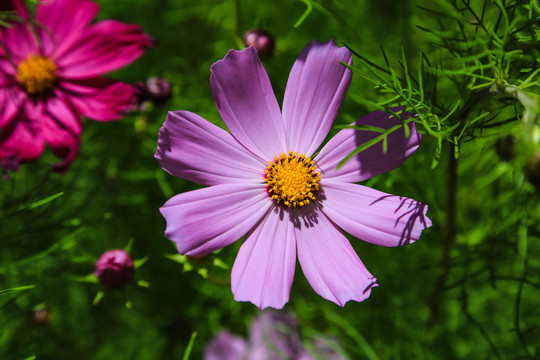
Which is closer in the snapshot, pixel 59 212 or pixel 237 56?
pixel 237 56

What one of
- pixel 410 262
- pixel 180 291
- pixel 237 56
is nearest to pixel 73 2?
pixel 237 56

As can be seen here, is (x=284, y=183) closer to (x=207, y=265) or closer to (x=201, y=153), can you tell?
(x=201, y=153)

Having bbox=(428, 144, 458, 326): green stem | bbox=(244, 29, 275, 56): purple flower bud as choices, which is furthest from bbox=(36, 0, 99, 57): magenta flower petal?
bbox=(428, 144, 458, 326): green stem

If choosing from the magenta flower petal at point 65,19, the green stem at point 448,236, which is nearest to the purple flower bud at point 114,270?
the magenta flower petal at point 65,19

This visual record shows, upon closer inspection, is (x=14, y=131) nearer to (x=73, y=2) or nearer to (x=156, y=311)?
(x=73, y=2)

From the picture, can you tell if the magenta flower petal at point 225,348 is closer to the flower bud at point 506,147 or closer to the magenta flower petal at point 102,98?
the magenta flower petal at point 102,98

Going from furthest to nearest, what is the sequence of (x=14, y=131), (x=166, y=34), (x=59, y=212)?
(x=166, y=34)
(x=59, y=212)
(x=14, y=131)

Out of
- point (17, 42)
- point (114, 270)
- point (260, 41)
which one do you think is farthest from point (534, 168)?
point (17, 42)
